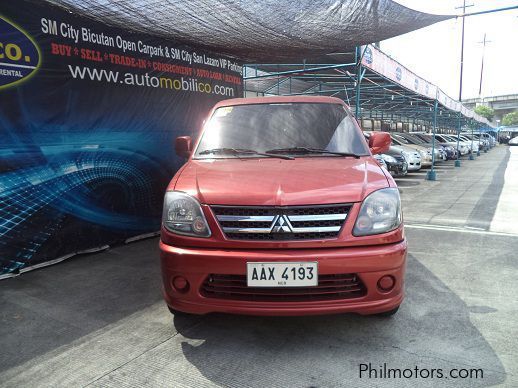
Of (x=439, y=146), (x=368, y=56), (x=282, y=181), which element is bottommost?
(x=439, y=146)

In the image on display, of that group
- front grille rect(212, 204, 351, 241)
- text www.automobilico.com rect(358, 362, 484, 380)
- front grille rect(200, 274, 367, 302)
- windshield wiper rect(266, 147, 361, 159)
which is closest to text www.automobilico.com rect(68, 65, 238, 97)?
windshield wiper rect(266, 147, 361, 159)

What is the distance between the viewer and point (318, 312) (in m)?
2.33

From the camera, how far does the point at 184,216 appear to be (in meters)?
2.55

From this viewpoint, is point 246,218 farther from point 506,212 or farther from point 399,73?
point 399,73

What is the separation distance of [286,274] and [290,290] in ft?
0.44

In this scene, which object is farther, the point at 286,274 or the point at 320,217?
the point at 320,217

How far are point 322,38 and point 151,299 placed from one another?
15.3ft

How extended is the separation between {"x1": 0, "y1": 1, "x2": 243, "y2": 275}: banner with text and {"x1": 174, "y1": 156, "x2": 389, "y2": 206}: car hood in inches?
83.2

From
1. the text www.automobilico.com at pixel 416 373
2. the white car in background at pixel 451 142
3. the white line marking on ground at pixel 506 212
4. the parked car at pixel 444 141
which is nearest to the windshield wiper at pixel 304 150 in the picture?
the text www.automobilico.com at pixel 416 373

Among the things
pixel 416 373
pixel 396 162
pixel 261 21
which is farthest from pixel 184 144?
pixel 396 162

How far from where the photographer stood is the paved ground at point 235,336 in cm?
231

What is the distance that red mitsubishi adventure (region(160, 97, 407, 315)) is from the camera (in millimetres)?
2318

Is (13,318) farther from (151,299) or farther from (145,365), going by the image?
(145,365)

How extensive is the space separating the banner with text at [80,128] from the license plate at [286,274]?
301cm
